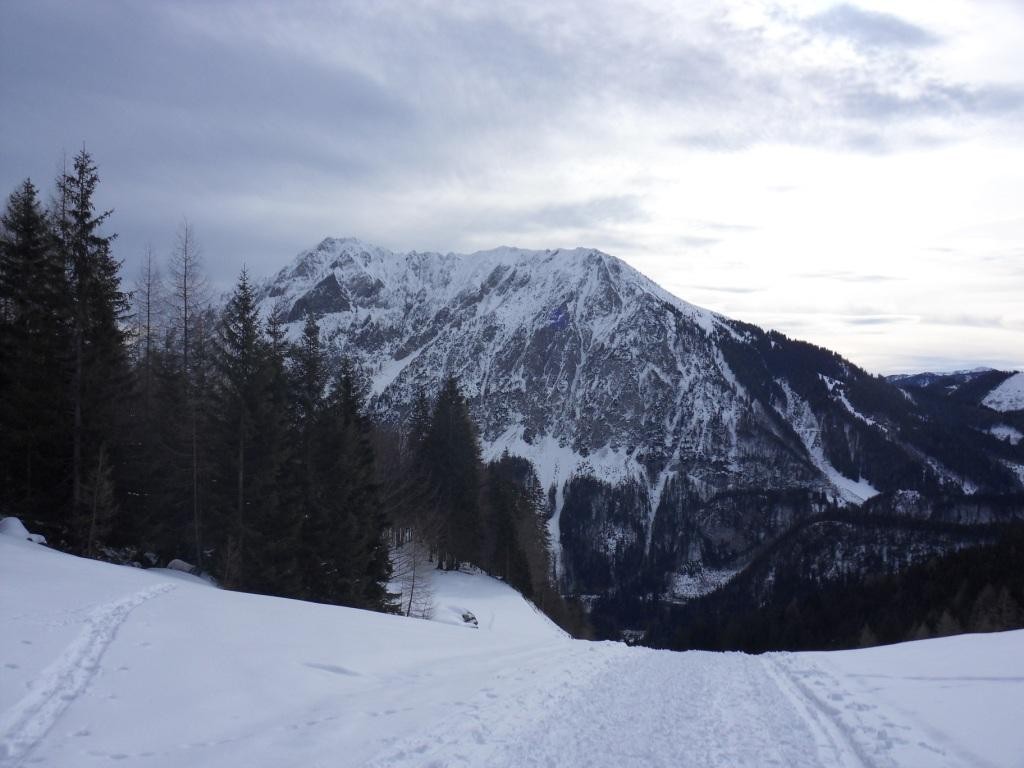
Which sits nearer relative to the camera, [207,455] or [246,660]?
[246,660]

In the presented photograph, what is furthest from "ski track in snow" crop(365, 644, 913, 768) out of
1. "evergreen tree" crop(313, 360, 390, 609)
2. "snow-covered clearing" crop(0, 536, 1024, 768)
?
"evergreen tree" crop(313, 360, 390, 609)

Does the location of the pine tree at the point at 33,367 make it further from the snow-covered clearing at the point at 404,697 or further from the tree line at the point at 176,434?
the snow-covered clearing at the point at 404,697

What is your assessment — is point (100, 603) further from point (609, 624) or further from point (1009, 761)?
point (609, 624)

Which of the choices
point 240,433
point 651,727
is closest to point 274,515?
point 240,433

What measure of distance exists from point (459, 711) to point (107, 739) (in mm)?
4443

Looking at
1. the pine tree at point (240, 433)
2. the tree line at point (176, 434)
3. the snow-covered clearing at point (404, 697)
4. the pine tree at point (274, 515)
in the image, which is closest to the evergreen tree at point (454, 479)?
the tree line at point (176, 434)

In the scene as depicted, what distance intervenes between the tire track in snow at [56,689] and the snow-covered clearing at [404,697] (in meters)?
0.03

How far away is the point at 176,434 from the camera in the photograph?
29375mm

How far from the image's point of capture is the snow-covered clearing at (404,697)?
7559 mm

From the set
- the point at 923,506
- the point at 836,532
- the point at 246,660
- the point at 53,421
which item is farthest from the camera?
the point at 923,506

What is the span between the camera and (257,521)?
82.9 ft

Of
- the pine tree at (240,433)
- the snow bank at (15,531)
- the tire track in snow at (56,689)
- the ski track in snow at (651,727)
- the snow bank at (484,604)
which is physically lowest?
the snow bank at (484,604)

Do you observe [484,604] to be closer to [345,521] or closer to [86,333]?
[345,521]

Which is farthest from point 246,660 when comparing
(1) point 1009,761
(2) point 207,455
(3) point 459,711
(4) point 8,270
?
(4) point 8,270
